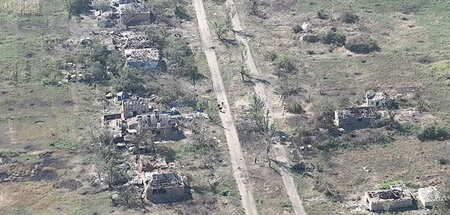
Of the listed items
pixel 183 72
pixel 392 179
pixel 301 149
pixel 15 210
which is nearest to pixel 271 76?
pixel 183 72

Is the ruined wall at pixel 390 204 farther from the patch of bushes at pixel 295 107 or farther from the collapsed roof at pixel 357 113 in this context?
the patch of bushes at pixel 295 107

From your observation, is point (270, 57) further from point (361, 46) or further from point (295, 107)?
point (295, 107)

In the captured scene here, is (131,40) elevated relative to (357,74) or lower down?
elevated

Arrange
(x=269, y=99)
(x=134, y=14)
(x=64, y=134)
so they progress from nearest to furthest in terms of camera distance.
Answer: (x=64, y=134)
(x=269, y=99)
(x=134, y=14)

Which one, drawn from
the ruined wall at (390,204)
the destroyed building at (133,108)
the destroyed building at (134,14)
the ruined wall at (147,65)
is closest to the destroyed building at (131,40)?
the destroyed building at (134,14)

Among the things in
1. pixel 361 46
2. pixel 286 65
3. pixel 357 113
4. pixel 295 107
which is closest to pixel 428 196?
pixel 357 113

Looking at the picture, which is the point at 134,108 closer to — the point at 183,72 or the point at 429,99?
the point at 183,72
